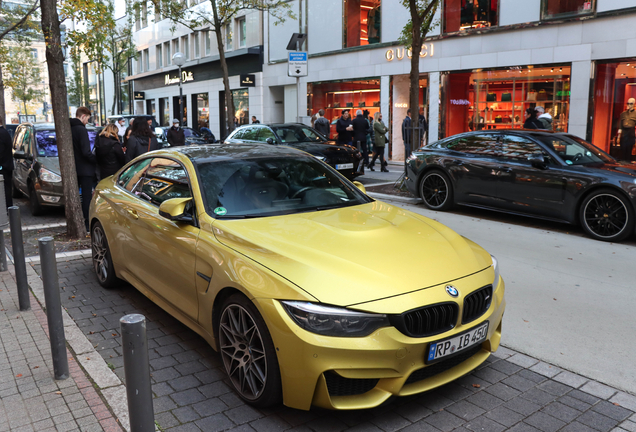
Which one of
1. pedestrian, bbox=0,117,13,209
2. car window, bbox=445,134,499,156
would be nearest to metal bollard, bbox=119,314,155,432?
pedestrian, bbox=0,117,13,209

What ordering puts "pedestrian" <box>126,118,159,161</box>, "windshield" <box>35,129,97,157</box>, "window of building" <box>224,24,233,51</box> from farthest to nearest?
"window of building" <box>224,24,233,51</box> → "windshield" <box>35,129,97,157</box> → "pedestrian" <box>126,118,159,161</box>

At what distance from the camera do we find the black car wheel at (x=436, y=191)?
411 inches

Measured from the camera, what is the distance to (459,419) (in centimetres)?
334

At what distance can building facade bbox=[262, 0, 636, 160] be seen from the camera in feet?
52.2

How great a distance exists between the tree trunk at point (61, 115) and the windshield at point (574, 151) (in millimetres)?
7454

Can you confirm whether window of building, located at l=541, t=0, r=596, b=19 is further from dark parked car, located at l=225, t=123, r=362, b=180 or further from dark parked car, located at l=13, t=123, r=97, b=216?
dark parked car, located at l=13, t=123, r=97, b=216

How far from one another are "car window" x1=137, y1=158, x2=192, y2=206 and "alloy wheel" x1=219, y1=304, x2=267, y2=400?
4.04 ft

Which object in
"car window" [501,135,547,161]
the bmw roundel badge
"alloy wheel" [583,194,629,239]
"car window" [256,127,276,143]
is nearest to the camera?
the bmw roundel badge

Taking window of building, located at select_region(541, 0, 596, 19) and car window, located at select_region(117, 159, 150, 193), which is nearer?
car window, located at select_region(117, 159, 150, 193)

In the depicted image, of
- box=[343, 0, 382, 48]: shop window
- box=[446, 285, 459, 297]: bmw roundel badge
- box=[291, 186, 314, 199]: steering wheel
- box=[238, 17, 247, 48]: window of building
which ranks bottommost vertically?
box=[446, 285, 459, 297]: bmw roundel badge

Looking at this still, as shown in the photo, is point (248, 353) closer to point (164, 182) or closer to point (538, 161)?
point (164, 182)

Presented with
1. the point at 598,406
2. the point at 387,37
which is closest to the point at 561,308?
the point at 598,406

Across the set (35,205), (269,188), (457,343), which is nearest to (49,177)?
(35,205)

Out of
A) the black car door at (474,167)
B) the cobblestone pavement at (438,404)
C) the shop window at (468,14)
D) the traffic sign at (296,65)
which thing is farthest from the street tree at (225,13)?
the cobblestone pavement at (438,404)
